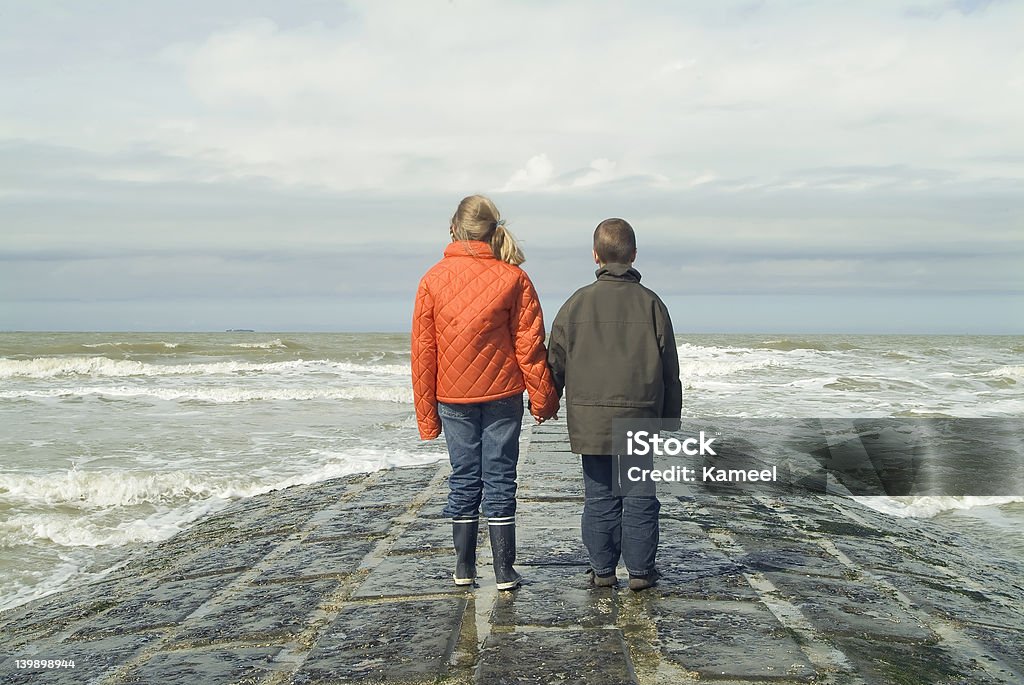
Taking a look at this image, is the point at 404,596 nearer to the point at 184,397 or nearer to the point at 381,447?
the point at 381,447

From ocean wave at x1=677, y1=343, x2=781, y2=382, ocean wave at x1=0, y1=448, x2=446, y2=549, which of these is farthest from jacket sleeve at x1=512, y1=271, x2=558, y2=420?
ocean wave at x1=677, y1=343, x2=781, y2=382

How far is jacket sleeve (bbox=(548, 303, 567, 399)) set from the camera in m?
3.83

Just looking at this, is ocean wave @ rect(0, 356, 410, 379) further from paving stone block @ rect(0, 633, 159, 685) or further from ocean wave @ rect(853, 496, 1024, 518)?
paving stone block @ rect(0, 633, 159, 685)

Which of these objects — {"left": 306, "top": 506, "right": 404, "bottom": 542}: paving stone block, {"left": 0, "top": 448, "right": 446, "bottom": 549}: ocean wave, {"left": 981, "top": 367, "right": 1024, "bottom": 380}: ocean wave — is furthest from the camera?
{"left": 981, "top": 367, "right": 1024, "bottom": 380}: ocean wave

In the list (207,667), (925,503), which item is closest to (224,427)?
(925,503)

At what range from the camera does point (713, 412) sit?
595 inches

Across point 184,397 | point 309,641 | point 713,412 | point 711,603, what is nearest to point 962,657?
point 711,603

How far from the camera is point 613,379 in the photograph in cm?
370

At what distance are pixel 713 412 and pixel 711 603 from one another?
A: 38.7 feet

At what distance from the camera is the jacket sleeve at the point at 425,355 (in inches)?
146

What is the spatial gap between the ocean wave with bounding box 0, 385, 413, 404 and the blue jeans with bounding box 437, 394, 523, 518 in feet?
46.3

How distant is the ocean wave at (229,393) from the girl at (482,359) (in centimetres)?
1415

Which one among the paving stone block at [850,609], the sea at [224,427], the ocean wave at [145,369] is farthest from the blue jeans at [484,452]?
the ocean wave at [145,369]

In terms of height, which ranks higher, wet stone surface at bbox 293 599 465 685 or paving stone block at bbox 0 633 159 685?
wet stone surface at bbox 293 599 465 685
